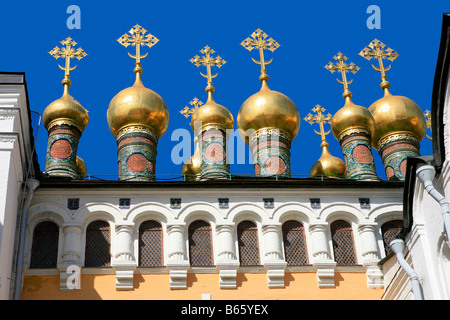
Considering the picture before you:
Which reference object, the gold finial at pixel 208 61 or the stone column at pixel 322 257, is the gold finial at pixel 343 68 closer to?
the gold finial at pixel 208 61

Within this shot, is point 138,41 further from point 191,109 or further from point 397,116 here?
point 397,116

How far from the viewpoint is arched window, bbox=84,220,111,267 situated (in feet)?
44.6

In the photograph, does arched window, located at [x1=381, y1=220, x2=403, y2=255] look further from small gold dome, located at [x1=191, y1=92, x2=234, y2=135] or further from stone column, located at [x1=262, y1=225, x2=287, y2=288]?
small gold dome, located at [x1=191, y1=92, x2=234, y2=135]

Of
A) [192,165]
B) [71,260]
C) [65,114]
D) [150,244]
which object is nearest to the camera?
[71,260]

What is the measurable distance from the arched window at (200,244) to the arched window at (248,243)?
1.69 feet

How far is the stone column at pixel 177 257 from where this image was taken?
13430 mm

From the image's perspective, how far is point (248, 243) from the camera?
1406 centimetres

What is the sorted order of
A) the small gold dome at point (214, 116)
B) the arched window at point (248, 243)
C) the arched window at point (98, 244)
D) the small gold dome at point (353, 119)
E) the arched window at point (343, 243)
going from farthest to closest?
the small gold dome at point (353, 119) < the small gold dome at point (214, 116) < the arched window at point (343, 243) < the arched window at point (248, 243) < the arched window at point (98, 244)

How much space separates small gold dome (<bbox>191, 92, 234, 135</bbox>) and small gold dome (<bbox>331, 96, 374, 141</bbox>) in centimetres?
262

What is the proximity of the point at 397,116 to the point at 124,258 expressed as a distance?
9026 mm

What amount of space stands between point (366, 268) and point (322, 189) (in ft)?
5.22

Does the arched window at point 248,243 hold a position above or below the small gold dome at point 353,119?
below

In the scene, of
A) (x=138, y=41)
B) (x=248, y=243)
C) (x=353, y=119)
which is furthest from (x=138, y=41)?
(x=248, y=243)

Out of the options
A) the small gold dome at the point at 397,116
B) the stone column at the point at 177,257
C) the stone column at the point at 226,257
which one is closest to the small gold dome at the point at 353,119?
the small gold dome at the point at 397,116
